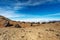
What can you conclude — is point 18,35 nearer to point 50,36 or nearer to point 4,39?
point 4,39

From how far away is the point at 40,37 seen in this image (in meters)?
16.2

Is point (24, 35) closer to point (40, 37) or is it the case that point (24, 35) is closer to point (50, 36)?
point (40, 37)

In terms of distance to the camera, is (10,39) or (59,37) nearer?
(10,39)

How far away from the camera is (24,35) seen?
53.2 feet

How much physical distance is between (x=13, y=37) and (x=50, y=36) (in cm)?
587

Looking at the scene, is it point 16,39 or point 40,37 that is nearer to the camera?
point 16,39

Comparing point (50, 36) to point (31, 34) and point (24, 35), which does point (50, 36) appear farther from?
point (24, 35)

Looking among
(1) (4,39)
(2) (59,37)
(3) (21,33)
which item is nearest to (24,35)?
(3) (21,33)

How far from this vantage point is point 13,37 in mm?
15492

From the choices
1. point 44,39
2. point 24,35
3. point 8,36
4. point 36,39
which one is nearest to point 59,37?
point 44,39

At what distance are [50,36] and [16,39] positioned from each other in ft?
18.0

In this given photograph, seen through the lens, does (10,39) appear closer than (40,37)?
Yes

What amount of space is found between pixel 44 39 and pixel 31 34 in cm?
221

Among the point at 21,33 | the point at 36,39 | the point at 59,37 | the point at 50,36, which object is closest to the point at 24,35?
the point at 21,33
